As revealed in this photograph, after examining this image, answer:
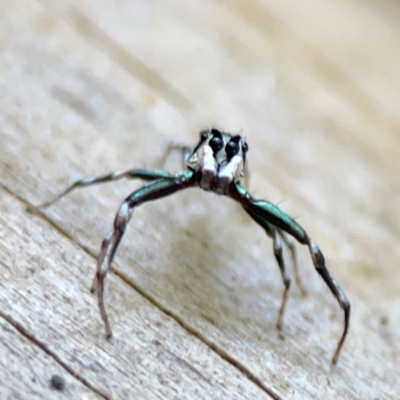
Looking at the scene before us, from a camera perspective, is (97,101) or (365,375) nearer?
(365,375)

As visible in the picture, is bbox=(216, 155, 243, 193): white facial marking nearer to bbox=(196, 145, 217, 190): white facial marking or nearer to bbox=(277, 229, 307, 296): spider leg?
bbox=(196, 145, 217, 190): white facial marking

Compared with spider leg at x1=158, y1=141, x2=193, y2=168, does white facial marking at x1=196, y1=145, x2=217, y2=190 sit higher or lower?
lower

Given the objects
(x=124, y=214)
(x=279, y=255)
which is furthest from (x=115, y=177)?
(x=279, y=255)

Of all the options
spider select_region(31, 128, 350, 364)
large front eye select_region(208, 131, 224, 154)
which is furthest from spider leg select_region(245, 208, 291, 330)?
large front eye select_region(208, 131, 224, 154)

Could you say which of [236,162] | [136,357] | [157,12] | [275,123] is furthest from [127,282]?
[157,12]

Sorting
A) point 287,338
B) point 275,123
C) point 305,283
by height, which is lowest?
point 287,338

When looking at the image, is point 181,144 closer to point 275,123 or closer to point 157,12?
point 275,123
